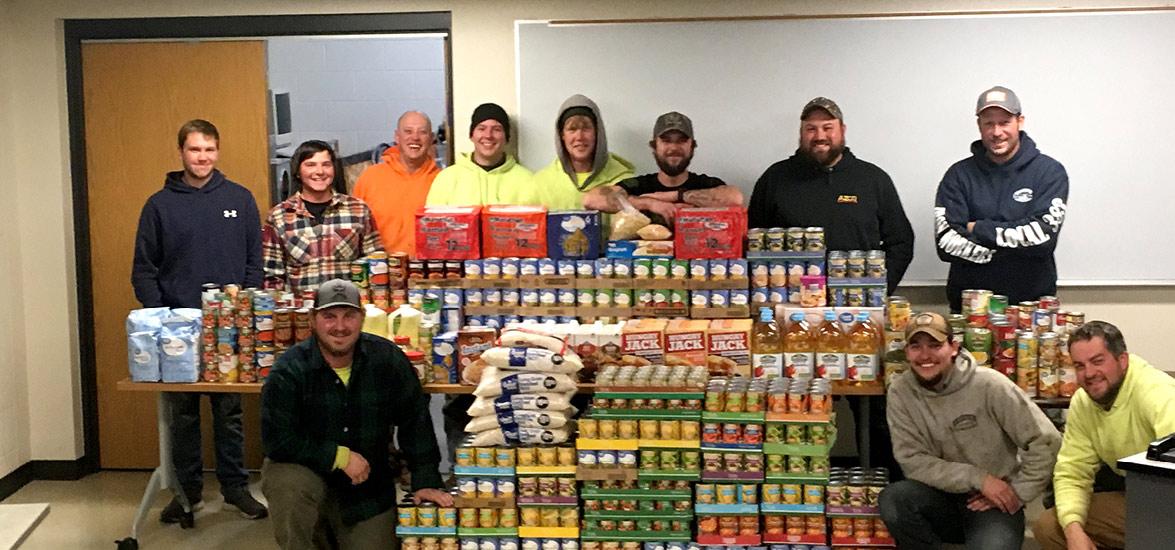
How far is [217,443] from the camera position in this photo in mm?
6957

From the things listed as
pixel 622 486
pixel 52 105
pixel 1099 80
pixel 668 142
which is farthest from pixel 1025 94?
pixel 52 105

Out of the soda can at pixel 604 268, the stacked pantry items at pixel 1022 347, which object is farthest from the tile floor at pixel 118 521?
the soda can at pixel 604 268

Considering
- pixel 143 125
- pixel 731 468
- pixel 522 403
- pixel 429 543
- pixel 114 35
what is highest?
pixel 114 35

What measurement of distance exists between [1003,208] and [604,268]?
1.81 meters

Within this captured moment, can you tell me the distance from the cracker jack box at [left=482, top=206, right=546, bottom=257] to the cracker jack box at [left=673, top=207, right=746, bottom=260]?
571 mm

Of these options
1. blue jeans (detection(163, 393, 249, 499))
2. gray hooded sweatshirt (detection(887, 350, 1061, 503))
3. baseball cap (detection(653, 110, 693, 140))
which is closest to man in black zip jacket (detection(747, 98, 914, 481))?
baseball cap (detection(653, 110, 693, 140))

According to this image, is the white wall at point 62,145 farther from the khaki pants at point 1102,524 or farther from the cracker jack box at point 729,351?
the khaki pants at point 1102,524

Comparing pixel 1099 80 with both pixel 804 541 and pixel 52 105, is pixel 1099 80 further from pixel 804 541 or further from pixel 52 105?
pixel 52 105

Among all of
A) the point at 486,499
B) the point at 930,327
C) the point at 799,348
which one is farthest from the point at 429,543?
the point at 930,327

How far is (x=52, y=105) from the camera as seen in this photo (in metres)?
Result: 7.46

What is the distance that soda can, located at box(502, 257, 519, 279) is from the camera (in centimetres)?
604

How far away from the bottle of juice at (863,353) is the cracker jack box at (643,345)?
733 millimetres

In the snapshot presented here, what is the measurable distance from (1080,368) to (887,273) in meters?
1.85

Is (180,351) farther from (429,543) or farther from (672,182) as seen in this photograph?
(672,182)
